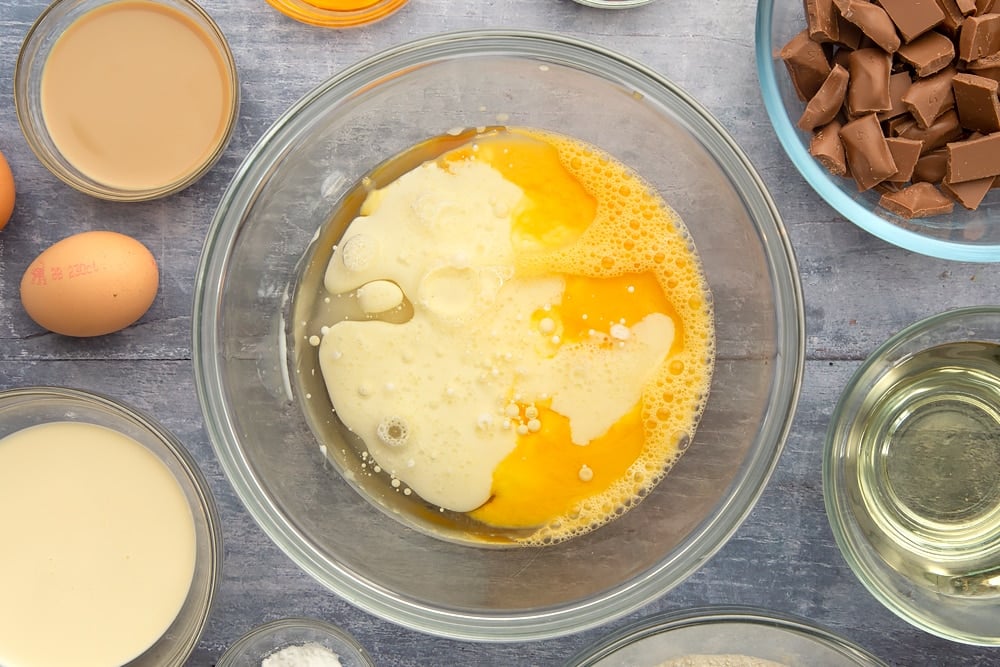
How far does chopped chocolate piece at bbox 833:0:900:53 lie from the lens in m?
1.38

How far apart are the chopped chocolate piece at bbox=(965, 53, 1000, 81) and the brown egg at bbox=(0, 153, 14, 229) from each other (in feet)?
5.73

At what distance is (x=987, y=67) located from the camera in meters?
1.39

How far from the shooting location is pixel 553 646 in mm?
1562

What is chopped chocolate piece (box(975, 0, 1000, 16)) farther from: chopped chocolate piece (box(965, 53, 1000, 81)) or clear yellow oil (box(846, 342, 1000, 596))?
clear yellow oil (box(846, 342, 1000, 596))

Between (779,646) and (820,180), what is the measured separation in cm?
88

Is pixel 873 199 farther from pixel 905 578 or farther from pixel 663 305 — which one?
pixel 905 578

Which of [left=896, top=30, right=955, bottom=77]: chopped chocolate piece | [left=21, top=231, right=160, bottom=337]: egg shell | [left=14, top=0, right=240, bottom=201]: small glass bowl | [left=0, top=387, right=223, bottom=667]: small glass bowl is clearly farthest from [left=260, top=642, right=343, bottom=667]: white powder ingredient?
[left=896, top=30, right=955, bottom=77]: chopped chocolate piece

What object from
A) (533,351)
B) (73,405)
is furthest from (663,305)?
(73,405)

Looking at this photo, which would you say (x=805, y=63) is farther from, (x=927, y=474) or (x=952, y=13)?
(x=927, y=474)

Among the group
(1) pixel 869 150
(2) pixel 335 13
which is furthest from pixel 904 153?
(2) pixel 335 13

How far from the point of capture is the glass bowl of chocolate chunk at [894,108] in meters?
1.39

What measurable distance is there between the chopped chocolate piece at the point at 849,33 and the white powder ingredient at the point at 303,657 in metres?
1.47

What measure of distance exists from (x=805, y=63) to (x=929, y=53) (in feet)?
0.68

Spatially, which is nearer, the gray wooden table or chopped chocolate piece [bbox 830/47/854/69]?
chopped chocolate piece [bbox 830/47/854/69]
